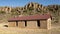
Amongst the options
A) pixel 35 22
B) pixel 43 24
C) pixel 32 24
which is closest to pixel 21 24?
pixel 32 24

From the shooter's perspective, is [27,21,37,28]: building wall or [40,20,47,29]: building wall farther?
[27,21,37,28]: building wall

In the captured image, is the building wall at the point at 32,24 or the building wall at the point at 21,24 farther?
the building wall at the point at 21,24

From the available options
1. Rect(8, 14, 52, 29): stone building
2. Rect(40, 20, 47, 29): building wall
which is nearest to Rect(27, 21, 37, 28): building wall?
Rect(8, 14, 52, 29): stone building

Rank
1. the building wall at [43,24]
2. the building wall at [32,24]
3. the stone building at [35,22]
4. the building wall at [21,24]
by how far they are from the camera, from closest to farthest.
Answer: the building wall at [43,24]
the stone building at [35,22]
the building wall at [32,24]
the building wall at [21,24]

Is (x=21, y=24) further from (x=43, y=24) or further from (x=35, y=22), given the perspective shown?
(x=43, y=24)

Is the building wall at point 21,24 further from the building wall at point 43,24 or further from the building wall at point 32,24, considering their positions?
the building wall at point 43,24

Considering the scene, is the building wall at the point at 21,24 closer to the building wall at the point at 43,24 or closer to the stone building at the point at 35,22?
the stone building at the point at 35,22

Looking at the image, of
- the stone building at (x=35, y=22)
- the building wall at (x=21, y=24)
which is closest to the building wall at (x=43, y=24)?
the stone building at (x=35, y=22)

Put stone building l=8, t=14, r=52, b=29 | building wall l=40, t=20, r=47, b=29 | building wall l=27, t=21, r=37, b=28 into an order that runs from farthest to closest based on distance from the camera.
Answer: building wall l=27, t=21, r=37, b=28 < stone building l=8, t=14, r=52, b=29 < building wall l=40, t=20, r=47, b=29

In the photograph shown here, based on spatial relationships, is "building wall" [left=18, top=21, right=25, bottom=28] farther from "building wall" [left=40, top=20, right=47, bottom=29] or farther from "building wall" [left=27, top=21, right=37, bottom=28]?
"building wall" [left=40, top=20, right=47, bottom=29]

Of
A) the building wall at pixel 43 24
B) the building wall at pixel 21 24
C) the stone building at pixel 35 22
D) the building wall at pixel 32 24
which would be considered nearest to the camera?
the building wall at pixel 43 24

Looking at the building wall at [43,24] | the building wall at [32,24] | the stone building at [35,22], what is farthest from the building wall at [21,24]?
the building wall at [43,24]

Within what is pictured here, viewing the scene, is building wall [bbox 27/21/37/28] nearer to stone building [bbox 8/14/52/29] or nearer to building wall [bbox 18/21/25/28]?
stone building [bbox 8/14/52/29]

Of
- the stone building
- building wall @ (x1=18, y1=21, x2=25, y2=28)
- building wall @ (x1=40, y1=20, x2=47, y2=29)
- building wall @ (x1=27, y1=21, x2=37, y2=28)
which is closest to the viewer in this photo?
building wall @ (x1=40, y1=20, x2=47, y2=29)
